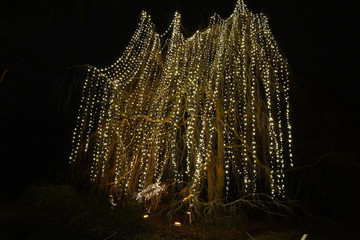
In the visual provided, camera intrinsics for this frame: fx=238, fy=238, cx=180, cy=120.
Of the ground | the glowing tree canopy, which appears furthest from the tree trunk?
the ground

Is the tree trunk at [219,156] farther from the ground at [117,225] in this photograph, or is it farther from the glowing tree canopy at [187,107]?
the ground at [117,225]

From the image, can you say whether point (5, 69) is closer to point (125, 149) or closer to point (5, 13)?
point (5, 13)

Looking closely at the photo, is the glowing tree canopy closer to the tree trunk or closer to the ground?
the tree trunk

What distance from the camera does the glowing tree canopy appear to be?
4.07 metres

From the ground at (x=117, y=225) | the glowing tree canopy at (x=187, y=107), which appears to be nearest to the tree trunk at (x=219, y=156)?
the glowing tree canopy at (x=187, y=107)

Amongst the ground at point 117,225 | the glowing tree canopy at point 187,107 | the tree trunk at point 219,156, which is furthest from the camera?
the tree trunk at point 219,156

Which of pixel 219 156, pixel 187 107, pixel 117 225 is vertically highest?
pixel 187 107

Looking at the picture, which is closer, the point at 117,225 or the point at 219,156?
the point at 117,225

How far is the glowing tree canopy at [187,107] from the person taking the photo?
160 inches

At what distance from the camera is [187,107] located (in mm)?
4367

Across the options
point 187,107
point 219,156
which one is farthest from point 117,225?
point 187,107

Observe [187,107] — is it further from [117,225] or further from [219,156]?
[117,225]

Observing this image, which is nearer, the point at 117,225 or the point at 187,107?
the point at 117,225

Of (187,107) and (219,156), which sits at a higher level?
(187,107)
